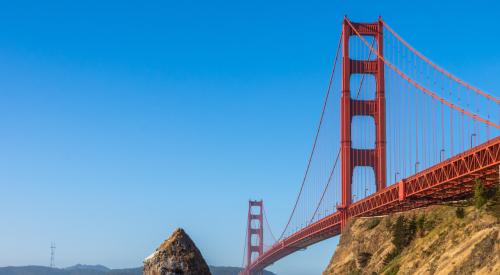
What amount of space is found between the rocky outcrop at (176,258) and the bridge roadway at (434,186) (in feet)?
138

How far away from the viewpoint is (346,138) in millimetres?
89062

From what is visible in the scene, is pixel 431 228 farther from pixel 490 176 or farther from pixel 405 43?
pixel 405 43

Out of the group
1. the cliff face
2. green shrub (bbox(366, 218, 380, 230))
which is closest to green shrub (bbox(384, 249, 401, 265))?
the cliff face

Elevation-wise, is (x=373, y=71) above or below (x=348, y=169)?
above

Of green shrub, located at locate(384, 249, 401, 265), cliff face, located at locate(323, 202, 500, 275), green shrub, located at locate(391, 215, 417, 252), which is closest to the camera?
cliff face, located at locate(323, 202, 500, 275)

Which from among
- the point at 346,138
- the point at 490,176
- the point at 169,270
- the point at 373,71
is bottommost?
the point at 169,270

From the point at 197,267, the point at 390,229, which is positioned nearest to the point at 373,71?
the point at 390,229

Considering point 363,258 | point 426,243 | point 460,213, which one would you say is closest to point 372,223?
point 363,258

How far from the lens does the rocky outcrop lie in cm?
1048

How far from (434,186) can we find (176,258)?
52356mm

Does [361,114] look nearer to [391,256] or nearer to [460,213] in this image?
[391,256]

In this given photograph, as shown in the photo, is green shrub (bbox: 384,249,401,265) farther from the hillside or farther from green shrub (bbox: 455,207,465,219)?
green shrub (bbox: 455,207,465,219)

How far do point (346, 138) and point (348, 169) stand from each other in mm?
3857

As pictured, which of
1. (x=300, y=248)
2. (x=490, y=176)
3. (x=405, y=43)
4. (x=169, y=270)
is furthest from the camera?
(x=300, y=248)
